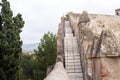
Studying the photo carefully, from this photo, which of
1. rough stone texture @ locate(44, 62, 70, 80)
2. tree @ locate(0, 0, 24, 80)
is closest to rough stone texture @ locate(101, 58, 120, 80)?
rough stone texture @ locate(44, 62, 70, 80)

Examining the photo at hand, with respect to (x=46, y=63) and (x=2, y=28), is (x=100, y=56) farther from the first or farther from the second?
(x=46, y=63)

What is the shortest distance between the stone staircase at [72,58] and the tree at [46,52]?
15.6 m

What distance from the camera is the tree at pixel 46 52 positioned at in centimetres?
3106

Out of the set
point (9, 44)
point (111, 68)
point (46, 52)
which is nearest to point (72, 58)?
point (9, 44)

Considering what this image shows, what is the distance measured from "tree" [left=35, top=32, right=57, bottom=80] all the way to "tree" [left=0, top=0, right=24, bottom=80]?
12.1 metres

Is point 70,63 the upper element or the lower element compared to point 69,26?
lower

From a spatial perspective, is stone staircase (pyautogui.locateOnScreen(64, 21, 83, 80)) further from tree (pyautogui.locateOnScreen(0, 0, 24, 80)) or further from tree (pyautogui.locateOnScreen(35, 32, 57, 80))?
tree (pyautogui.locateOnScreen(35, 32, 57, 80))

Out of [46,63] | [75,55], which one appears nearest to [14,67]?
[75,55]

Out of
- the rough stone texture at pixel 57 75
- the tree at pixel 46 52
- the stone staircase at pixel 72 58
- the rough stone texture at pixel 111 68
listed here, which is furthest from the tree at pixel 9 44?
the rough stone texture at pixel 111 68

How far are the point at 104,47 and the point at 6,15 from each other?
15.3 metres

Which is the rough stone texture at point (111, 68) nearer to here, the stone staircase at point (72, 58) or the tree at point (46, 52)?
the stone staircase at point (72, 58)

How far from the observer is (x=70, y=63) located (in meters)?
12.7

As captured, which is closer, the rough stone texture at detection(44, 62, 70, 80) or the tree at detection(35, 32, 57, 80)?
the rough stone texture at detection(44, 62, 70, 80)

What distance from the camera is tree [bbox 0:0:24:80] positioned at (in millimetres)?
17609
